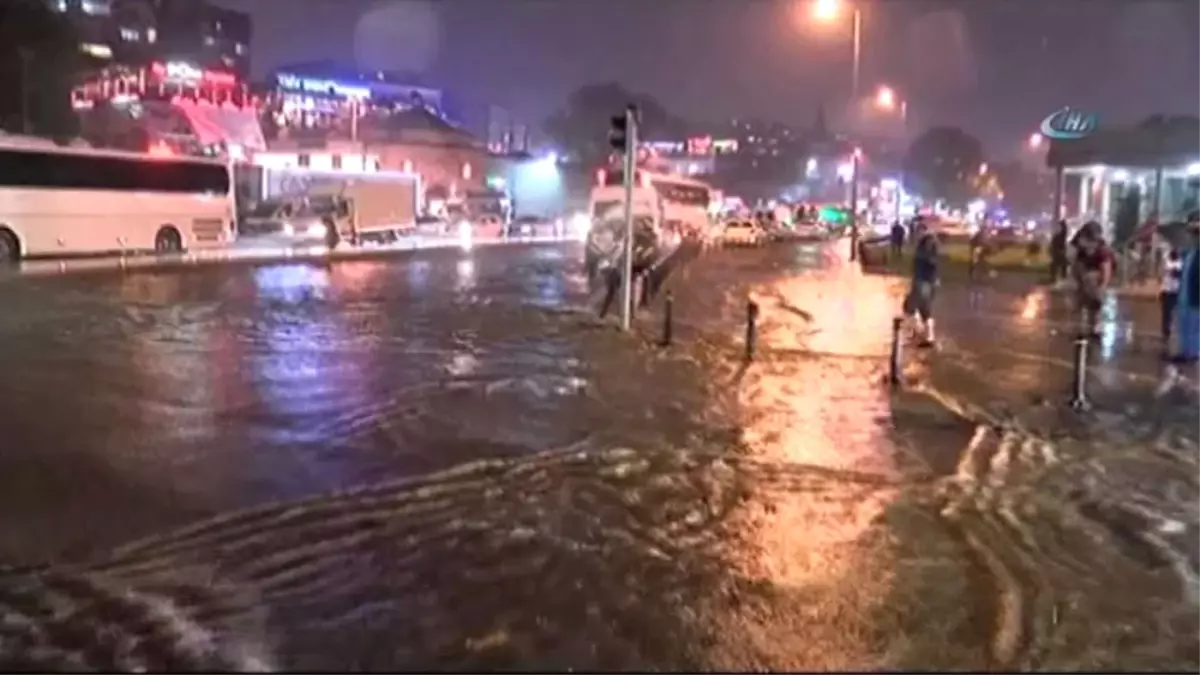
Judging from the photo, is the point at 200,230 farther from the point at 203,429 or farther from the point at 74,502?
the point at 74,502

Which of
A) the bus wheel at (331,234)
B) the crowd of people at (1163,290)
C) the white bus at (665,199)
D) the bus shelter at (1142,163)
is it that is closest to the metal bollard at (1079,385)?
the crowd of people at (1163,290)

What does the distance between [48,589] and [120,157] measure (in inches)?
1363

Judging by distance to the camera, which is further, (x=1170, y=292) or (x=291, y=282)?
(x=291, y=282)

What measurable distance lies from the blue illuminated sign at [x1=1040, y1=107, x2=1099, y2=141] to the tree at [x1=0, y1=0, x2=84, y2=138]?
1569 inches

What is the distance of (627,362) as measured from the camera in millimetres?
17250

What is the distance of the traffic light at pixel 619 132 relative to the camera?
20391 millimetres

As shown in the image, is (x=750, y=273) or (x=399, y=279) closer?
(x=399, y=279)

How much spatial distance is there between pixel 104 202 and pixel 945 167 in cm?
11119

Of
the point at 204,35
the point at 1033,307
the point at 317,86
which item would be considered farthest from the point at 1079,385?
the point at 204,35

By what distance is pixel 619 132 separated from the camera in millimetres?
20547

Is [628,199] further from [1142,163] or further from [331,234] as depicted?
[331,234]

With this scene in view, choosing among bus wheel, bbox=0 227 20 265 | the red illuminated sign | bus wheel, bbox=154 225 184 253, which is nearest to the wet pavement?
bus wheel, bbox=0 227 20 265

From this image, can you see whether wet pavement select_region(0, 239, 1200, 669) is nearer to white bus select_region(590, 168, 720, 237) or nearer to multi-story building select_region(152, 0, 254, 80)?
white bus select_region(590, 168, 720, 237)

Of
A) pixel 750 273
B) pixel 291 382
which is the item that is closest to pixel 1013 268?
pixel 750 273
